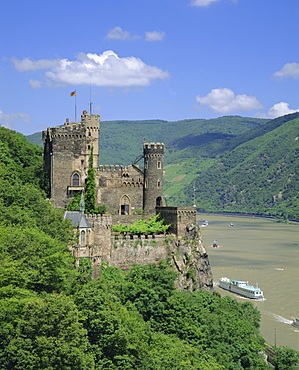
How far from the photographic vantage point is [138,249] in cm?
5775

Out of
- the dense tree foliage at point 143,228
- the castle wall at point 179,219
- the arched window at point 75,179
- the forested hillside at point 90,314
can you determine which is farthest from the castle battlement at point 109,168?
the forested hillside at point 90,314

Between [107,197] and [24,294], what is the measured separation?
1229 inches

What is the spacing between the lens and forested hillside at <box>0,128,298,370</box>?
3109 cm

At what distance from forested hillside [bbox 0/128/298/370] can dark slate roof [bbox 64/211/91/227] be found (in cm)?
77

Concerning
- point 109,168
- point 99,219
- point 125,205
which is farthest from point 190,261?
point 109,168

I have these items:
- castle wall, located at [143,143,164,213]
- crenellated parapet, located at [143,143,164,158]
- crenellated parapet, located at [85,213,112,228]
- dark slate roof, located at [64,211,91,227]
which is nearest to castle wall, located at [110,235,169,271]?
crenellated parapet, located at [85,213,112,228]

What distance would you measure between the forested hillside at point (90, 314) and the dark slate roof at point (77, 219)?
0.77 metres

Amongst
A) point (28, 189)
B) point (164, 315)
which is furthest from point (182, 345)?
point (28, 189)

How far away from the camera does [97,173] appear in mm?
64375

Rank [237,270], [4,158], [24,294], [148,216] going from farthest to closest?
[237,270] → [4,158] → [148,216] → [24,294]

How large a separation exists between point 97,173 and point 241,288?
1057 inches

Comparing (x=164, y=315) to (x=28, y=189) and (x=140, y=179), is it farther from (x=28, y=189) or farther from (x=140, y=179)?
(x=140, y=179)

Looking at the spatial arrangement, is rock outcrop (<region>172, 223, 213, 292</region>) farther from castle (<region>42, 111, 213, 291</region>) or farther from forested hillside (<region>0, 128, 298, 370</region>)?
forested hillside (<region>0, 128, 298, 370</region>)

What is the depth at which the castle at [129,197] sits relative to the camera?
192 feet
